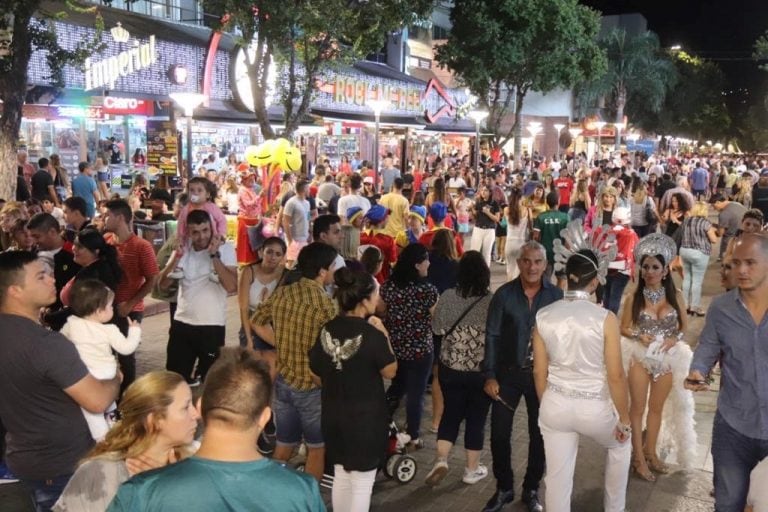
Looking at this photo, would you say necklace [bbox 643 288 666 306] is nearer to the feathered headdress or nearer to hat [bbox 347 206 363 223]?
the feathered headdress

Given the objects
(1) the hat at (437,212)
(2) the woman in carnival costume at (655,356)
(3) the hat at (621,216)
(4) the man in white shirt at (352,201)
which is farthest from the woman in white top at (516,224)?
(2) the woman in carnival costume at (655,356)

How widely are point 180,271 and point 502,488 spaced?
2.99 meters

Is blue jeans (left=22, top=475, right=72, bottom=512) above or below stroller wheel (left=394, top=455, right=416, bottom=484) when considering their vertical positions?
above

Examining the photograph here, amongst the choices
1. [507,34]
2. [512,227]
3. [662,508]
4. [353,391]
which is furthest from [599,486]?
[507,34]

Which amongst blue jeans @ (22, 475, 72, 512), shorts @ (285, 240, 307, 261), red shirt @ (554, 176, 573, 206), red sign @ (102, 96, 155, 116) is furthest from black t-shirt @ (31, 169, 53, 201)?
blue jeans @ (22, 475, 72, 512)

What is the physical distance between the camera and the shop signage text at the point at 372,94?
68.8 feet

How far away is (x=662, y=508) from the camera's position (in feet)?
16.2

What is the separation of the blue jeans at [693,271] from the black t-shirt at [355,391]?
7.09 meters

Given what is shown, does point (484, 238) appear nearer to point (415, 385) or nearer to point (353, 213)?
point (353, 213)

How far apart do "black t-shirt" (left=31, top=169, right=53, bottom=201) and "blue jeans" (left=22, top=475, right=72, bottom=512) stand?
35.6ft

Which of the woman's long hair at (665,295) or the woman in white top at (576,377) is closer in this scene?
the woman in white top at (576,377)

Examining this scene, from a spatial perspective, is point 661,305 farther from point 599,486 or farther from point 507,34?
point 507,34

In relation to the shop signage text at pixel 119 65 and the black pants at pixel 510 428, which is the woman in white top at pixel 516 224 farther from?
the shop signage text at pixel 119 65

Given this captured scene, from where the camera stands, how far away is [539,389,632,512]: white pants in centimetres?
396
